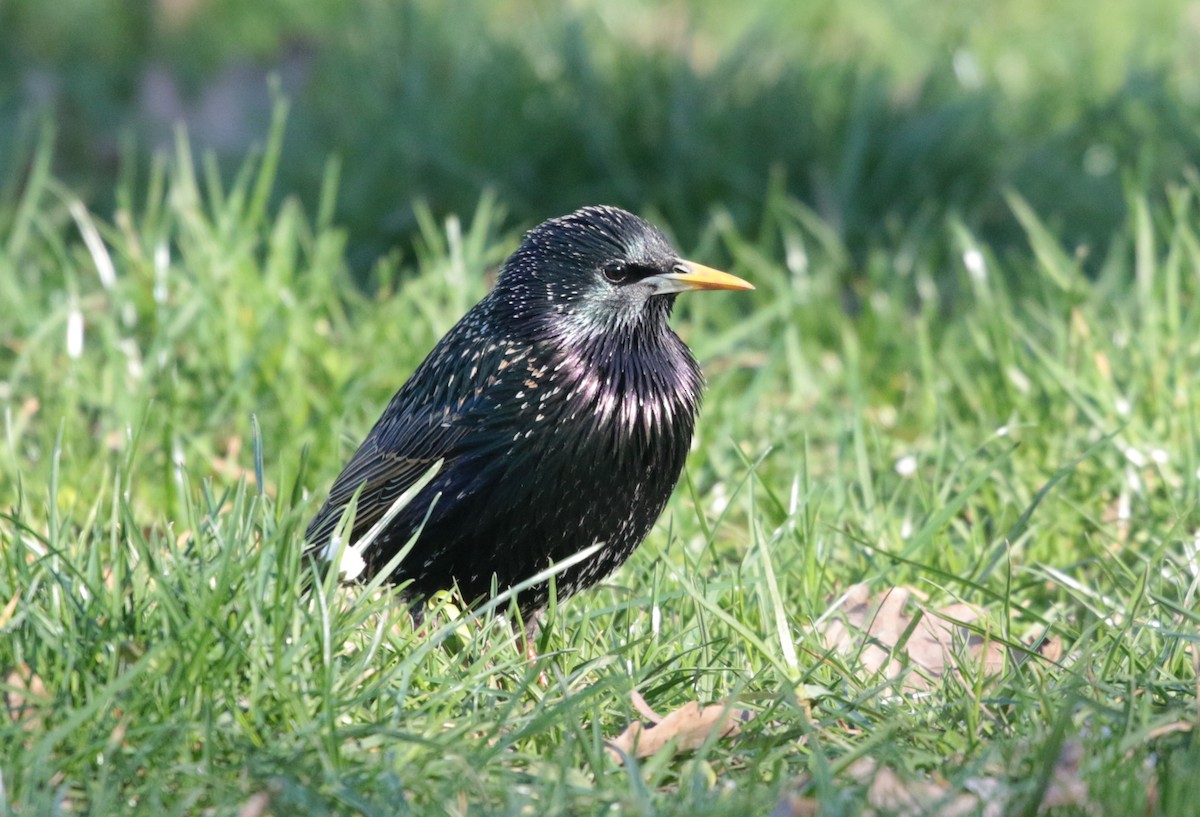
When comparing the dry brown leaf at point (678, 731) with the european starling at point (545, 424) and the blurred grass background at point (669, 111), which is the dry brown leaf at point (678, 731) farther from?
the blurred grass background at point (669, 111)

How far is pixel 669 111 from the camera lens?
580 cm

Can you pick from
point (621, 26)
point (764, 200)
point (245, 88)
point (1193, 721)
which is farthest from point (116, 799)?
point (621, 26)

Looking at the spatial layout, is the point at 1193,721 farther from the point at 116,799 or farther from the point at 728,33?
the point at 728,33

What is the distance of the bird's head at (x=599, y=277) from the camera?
3.47 metres

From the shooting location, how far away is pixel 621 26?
7023 mm

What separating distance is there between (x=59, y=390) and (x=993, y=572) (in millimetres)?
2397

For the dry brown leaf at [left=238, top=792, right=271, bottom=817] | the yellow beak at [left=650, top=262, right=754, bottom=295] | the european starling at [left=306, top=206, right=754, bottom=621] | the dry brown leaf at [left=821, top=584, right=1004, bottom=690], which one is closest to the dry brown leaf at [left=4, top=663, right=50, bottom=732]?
the dry brown leaf at [left=238, top=792, right=271, bottom=817]

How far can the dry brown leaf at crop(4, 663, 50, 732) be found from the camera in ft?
8.16

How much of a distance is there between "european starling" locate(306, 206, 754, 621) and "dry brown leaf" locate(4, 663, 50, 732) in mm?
595

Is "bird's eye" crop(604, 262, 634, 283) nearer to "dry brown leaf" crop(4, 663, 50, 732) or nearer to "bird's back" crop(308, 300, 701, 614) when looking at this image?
"bird's back" crop(308, 300, 701, 614)

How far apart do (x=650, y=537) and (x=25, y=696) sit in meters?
1.67

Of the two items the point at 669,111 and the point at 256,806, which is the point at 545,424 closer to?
the point at 256,806

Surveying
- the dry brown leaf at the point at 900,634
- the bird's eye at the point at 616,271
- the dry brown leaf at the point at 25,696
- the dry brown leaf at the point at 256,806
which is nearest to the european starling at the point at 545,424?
the bird's eye at the point at 616,271

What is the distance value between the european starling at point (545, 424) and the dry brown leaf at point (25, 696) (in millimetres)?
595
